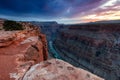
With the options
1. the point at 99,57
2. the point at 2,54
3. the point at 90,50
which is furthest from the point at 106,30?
the point at 2,54

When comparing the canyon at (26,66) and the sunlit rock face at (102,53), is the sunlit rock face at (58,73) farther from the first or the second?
the sunlit rock face at (102,53)

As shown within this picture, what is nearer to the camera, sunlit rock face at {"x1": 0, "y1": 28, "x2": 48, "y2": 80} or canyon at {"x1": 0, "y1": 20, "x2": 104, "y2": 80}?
canyon at {"x1": 0, "y1": 20, "x2": 104, "y2": 80}

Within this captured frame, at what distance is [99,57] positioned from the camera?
124 ft

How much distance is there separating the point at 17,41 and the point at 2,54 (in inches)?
118

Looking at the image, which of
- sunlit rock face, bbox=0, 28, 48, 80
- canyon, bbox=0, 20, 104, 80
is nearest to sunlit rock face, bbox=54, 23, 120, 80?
sunlit rock face, bbox=0, 28, 48, 80

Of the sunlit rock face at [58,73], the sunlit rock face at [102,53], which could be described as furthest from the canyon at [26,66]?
the sunlit rock face at [102,53]

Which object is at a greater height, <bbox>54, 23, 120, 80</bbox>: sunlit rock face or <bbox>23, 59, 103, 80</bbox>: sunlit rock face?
<bbox>23, 59, 103, 80</bbox>: sunlit rock face

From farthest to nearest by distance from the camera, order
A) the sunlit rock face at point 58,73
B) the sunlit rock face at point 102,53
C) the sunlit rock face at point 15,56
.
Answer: the sunlit rock face at point 102,53, the sunlit rock face at point 15,56, the sunlit rock face at point 58,73

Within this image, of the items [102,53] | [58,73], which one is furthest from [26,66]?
[102,53]

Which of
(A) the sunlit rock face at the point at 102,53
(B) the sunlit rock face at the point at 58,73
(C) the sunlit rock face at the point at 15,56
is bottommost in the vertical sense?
(A) the sunlit rock face at the point at 102,53

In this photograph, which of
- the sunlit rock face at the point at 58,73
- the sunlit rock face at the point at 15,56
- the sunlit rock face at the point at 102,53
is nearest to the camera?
the sunlit rock face at the point at 58,73

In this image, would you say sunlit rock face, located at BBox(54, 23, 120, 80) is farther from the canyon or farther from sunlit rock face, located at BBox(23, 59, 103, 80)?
sunlit rock face, located at BBox(23, 59, 103, 80)

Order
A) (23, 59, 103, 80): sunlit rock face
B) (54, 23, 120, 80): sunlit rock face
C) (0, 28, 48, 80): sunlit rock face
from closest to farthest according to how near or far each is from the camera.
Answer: (23, 59, 103, 80): sunlit rock face → (0, 28, 48, 80): sunlit rock face → (54, 23, 120, 80): sunlit rock face

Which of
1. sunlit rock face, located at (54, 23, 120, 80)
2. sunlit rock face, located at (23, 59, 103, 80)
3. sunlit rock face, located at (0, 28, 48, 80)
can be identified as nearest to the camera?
sunlit rock face, located at (23, 59, 103, 80)
